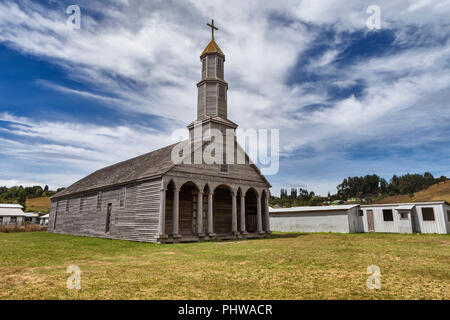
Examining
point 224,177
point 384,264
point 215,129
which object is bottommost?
point 384,264

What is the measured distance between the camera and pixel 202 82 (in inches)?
1072

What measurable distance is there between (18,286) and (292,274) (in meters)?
7.47

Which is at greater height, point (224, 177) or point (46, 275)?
point (224, 177)

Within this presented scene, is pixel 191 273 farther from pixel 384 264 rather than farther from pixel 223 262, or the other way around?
pixel 384 264

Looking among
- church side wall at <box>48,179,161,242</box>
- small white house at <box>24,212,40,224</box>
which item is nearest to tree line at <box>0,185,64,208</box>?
small white house at <box>24,212,40,224</box>

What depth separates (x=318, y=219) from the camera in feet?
118

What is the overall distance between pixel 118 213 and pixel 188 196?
21.2ft

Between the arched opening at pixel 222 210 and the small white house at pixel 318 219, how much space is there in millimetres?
13549

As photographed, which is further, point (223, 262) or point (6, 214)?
point (6, 214)
